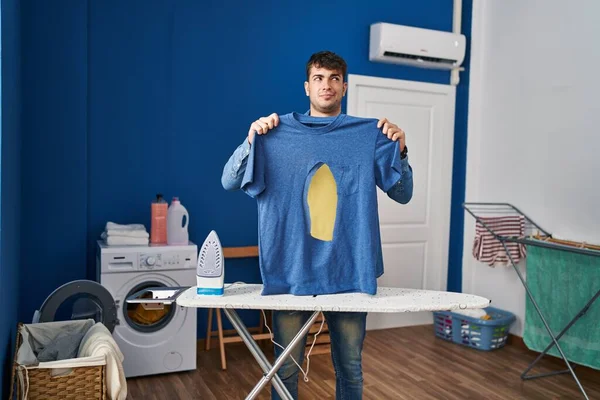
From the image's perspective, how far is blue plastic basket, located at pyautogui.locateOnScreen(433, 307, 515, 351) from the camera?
412 cm

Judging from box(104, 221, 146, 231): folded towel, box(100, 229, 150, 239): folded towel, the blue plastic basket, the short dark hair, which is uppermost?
the short dark hair

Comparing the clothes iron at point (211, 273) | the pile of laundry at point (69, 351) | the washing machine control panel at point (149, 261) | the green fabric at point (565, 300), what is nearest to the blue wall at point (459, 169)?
the green fabric at point (565, 300)

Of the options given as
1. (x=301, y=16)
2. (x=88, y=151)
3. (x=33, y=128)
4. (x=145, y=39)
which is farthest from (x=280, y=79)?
(x=33, y=128)

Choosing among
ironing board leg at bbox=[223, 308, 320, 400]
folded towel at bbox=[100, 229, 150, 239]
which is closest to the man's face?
ironing board leg at bbox=[223, 308, 320, 400]

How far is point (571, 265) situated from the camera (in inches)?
140

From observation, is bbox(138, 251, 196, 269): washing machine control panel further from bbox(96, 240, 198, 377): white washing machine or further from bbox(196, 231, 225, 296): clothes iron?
bbox(196, 231, 225, 296): clothes iron

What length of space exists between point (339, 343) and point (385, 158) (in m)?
0.67

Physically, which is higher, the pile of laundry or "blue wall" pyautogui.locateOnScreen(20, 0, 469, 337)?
"blue wall" pyautogui.locateOnScreen(20, 0, 469, 337)

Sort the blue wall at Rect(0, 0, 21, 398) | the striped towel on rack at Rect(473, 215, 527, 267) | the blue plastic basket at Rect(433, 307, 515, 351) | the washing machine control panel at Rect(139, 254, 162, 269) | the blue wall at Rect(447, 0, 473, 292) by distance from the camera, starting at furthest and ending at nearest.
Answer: the blue wall at Rect(447, 0, 473, 292) < the blue plastic basket at Rect(433, 307, 515, 351) < the striped towel on rack at Rect(473, 215, 527, 267) < the washing machine control panel at Rect(139, 254, 162, 269) < the blue wall at Rect(0, 0, 21, 398)

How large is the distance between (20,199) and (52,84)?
0.70 metres

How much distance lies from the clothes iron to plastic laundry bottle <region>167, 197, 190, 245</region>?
1.67 meters

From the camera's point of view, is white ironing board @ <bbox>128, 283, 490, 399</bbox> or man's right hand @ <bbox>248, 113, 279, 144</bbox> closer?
white ironing board @ <bbox>128, 283, 490, 399</bbox>

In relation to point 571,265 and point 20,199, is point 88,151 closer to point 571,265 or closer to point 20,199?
point 20,199

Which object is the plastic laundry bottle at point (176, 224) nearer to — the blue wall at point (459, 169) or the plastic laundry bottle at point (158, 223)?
the plastic laundry bottle at point (158, 223)
